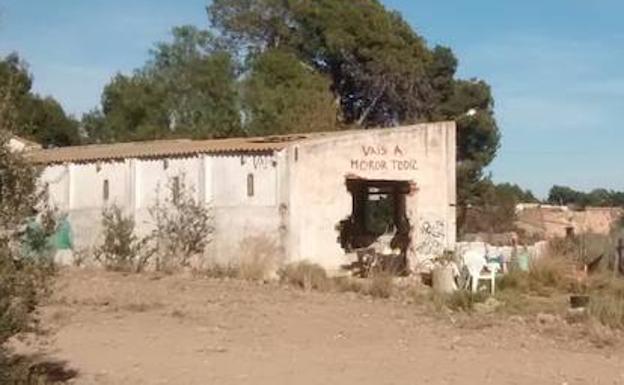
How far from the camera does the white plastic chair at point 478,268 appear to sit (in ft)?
84.9

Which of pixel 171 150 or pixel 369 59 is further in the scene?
pixel 369 59

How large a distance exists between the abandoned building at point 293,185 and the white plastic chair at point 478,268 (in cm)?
398

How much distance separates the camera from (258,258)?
26.9 meters

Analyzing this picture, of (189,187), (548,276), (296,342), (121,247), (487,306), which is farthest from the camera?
(189,187)

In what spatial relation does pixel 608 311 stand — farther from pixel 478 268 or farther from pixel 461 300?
pixel 478 268

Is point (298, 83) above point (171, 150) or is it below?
above

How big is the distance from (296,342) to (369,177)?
15.9 meters

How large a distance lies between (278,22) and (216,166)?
3355 cm

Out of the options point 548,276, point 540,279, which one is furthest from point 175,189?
point 548,276

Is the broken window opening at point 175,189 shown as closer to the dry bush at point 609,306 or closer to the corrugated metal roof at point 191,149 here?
the corrugated metal roof at point 191,149

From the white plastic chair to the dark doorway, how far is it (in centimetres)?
444

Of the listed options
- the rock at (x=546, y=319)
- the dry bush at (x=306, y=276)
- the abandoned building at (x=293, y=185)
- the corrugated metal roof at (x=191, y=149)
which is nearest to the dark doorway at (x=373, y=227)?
the abandoned building at (x=293, y=185)

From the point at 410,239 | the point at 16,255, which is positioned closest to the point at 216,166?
the point at 410,239

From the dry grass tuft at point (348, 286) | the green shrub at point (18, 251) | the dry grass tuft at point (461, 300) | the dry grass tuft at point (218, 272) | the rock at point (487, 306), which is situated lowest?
the rock at point (487, 306)
